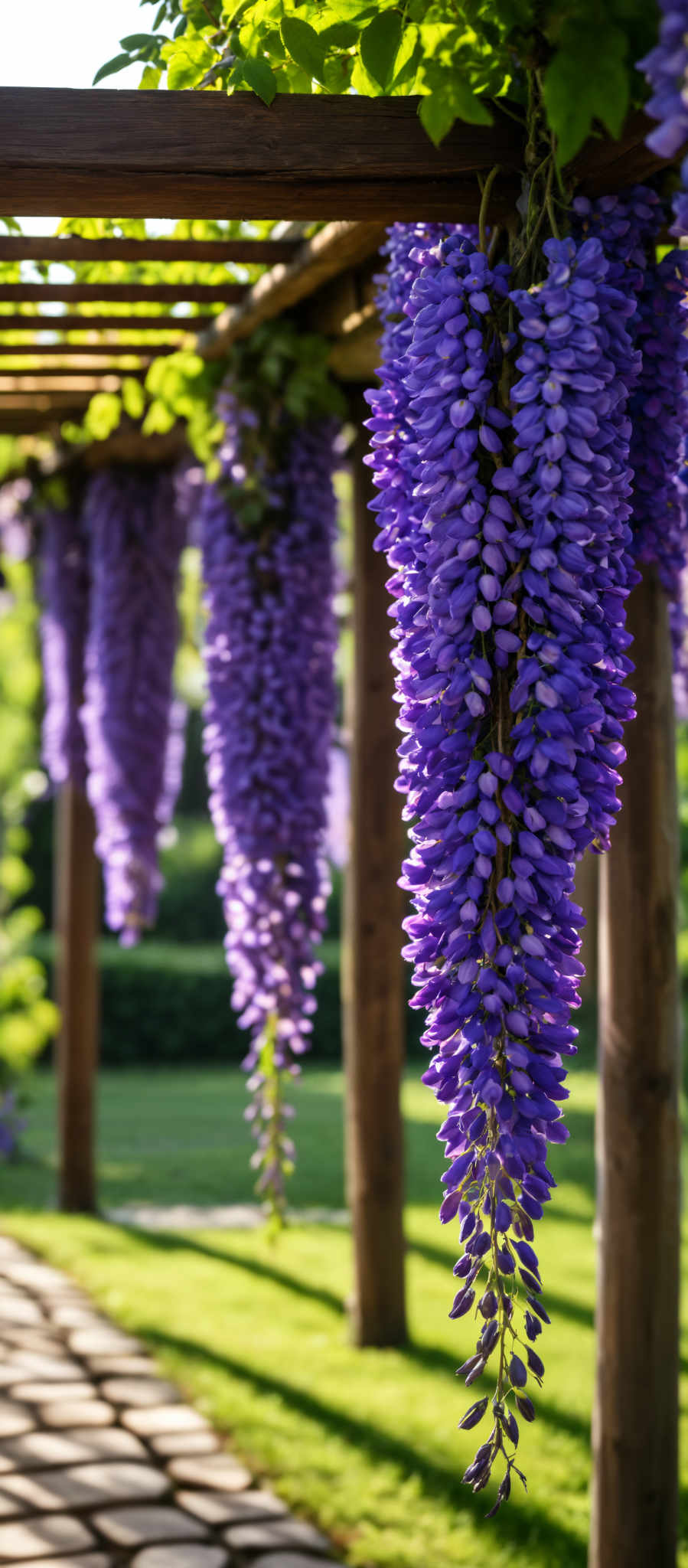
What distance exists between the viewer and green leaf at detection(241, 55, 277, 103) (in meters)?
1.94

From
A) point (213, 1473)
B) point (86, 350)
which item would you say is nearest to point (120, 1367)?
point (213, 1473)

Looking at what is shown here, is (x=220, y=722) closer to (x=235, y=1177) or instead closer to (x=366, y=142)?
(x=366, y=142)

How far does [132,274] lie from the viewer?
407cm

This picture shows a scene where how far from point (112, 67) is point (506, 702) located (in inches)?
44.3

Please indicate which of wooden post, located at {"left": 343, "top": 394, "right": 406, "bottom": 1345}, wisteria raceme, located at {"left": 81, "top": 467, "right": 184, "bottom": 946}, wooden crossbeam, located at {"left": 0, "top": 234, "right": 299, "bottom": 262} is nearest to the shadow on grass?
wooden post, located at {"left": 343, "top": 394, "right": 406, "bottom": 1345}

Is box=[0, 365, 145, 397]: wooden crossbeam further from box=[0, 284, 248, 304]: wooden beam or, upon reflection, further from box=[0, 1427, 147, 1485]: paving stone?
box=[0, 1427, 147, 1485]: paving stone

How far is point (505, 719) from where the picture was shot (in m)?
1.88

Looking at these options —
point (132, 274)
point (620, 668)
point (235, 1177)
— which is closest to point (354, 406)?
point (132, 274)

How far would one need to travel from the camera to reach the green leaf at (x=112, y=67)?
2.17 metres

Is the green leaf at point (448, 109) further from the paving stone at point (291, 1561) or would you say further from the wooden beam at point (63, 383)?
the wooden beam at point (63, 383)

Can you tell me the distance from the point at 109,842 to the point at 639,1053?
2.98 m

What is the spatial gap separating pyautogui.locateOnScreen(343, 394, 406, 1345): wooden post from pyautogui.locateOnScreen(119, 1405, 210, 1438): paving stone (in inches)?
31.0

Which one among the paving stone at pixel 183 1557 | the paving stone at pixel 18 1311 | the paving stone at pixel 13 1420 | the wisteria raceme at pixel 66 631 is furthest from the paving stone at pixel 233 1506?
the wisteria raceme at pixel 66 631

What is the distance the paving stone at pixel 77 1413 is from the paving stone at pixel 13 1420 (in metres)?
0.04
